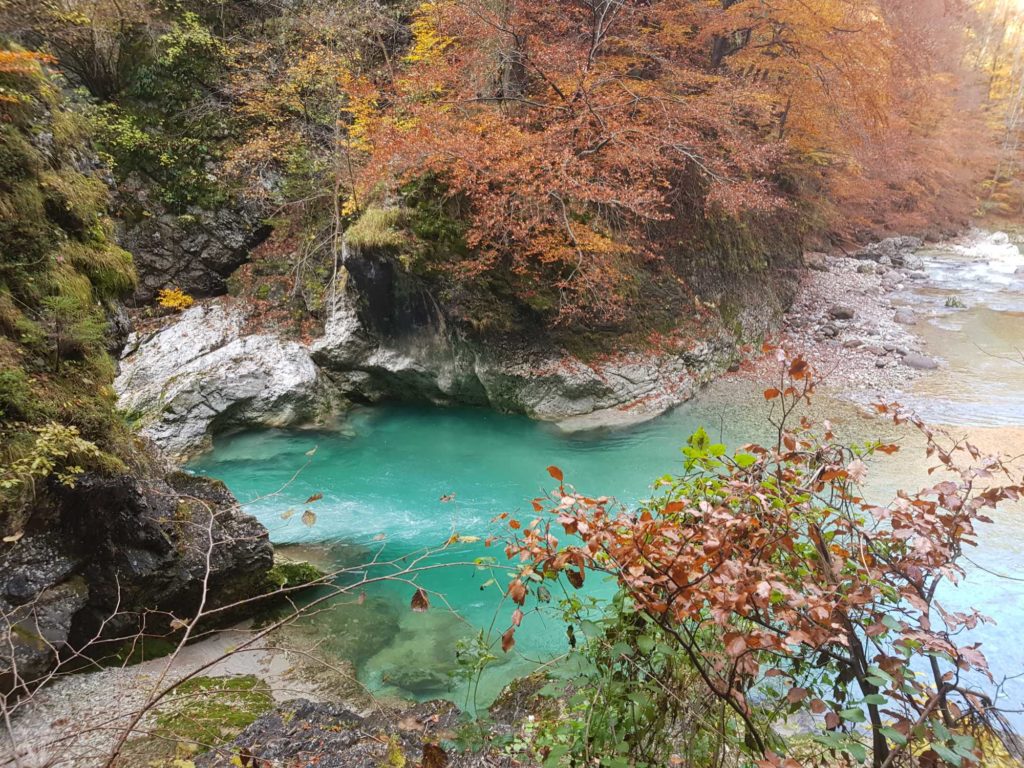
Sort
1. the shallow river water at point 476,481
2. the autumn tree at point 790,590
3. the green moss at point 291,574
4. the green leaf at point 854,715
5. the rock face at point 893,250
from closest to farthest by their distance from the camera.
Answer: the green leaf at point 854,715
the autumn tree at point 790,590
the shallow river water at point 476,481
the green moss at point 291,574
the rock face at point 893,250

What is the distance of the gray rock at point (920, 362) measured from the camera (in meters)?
10.4

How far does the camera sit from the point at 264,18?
12.1 m

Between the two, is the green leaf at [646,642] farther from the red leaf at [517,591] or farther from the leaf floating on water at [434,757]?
the leaf floating on water at [434,757]

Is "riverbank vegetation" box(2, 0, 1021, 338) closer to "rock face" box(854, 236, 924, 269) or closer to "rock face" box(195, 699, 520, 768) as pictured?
"rock face" box(854, 236, 924, 269)

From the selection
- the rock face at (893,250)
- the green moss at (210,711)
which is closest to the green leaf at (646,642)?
the green moss at (210,711)

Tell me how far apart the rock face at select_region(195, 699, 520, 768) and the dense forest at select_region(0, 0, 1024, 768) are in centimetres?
10

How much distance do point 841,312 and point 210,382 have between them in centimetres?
1354

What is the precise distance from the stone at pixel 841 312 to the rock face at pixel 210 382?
11.7m

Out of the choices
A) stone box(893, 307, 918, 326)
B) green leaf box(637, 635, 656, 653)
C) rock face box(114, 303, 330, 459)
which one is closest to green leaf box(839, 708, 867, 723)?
green leaf box(637, 635, 656, 653)

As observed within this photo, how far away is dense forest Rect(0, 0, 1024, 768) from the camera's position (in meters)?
4.02

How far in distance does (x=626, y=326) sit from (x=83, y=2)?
470 inches

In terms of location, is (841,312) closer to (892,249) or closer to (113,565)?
(892,249)

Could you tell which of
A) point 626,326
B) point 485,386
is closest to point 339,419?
point 485,386

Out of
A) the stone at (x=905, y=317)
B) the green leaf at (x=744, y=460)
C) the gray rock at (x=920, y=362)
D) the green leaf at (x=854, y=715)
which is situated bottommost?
the gray rock at (x=920, y=362)
